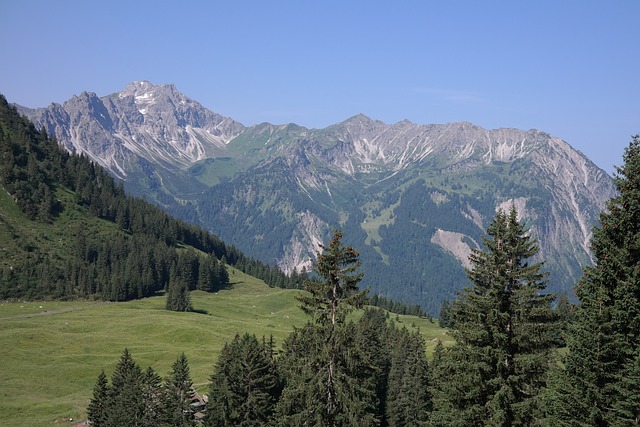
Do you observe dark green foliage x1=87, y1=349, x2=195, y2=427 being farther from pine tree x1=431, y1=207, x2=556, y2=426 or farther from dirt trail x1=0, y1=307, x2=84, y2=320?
dirt trail x1=0, y1=307, x2=84, y2=320

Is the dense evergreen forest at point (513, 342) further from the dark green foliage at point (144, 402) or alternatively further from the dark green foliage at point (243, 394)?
the dark green foliage at point (144, 402)

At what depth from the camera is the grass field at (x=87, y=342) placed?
87000 mm

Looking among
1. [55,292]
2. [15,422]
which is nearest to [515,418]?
[15,422]

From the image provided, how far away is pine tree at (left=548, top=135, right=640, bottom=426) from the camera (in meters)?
22.8

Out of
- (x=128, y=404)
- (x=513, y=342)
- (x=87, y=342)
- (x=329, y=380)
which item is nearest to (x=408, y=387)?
(x=128, y=404)

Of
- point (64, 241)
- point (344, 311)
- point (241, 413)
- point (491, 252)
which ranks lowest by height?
point (241, 413)

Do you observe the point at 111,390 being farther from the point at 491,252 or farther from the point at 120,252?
the point at 120,252

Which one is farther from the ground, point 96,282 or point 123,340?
point 96,282

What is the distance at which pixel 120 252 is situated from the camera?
199 m

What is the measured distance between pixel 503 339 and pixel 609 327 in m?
4.82

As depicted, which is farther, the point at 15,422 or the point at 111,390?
the point at 15,422

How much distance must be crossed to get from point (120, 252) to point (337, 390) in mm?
186847

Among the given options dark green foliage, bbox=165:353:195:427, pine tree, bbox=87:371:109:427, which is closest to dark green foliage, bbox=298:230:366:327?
dark green foliage, bbox=165:353:195:427

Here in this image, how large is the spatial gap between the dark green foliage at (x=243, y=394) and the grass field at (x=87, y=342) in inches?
1041
